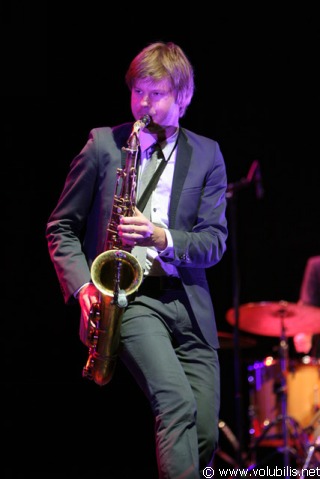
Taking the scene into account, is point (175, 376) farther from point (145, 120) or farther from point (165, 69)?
point (165, 69)

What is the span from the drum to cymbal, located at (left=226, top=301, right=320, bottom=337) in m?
0.31

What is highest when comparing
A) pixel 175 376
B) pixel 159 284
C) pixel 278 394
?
pixel 159 284

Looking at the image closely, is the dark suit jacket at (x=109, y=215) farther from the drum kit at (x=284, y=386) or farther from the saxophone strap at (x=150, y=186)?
the drum kit at (x=284, y=386)

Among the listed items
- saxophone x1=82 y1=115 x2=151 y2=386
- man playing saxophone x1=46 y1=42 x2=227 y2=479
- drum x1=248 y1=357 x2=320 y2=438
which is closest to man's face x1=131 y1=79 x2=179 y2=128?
man playing saxophone x1=46 y1=42 x2=227 y2=479

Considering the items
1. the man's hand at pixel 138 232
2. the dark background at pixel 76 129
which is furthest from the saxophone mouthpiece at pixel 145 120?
the dark background at pixel 76 129

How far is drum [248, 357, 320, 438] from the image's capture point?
6.34m

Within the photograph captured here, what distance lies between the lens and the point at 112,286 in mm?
2883

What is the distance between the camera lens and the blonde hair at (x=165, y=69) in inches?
127

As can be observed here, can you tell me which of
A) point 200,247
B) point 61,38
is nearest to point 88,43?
point 61,38

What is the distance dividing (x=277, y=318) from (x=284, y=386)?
67 cm

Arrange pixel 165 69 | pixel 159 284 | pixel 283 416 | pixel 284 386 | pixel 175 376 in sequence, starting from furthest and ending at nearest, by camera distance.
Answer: pixel 284 386
pixel 283 416
pixel 165 69
pixel 159 284
pixel 175 376

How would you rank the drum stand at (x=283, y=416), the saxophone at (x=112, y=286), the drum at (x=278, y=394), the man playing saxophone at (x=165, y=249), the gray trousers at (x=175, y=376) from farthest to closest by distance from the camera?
the drum at (x=278, y=394) → the drum stand at (x=283, y=416) → the saxophone at (x=112, y=286) → the man playing saxophone at (x=165, y=249) → the gray trousers at (x=175, y=376)

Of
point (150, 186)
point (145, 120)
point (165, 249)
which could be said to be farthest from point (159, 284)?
point (145, 120)

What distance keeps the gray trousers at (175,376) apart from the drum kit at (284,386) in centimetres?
309
